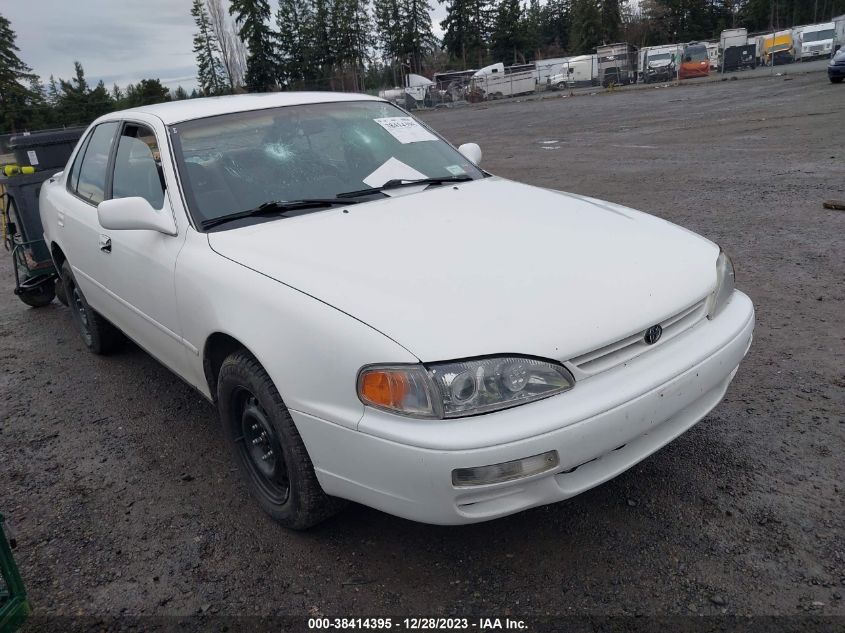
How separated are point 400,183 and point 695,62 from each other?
131ft

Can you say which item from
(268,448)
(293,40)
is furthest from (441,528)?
(293,40)

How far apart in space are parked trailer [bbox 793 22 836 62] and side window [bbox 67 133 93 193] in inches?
1744

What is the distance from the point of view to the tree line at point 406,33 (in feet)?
217

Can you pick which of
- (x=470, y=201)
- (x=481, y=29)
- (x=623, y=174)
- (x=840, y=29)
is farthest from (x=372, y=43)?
(x=470, y=201)

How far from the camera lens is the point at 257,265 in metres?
2.55

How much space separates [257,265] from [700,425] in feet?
7.17

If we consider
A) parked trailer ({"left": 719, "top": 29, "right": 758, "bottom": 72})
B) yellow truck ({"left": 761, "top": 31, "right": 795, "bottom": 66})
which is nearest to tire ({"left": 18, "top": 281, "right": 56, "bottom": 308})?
parked trailer ({"left": 719, "top": 29, "right": 758, "bottom": 72})

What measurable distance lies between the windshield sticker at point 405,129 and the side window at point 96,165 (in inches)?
67.2

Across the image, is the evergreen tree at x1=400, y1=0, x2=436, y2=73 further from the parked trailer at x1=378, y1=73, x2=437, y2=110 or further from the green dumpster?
the green dumpster

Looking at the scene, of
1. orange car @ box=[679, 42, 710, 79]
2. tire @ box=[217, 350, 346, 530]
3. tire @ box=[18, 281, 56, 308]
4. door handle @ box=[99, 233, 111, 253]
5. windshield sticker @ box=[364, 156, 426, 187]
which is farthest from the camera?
orange car @ box=[679, 42, 710, 79]

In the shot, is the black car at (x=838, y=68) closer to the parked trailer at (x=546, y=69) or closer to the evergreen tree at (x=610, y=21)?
the parked trailer at (x=546, y=69)

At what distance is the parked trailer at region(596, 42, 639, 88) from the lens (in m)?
42.2

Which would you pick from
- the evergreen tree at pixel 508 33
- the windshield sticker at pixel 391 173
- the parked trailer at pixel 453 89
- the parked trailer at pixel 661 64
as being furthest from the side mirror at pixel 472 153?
the evergreen tree at pixel 508 33

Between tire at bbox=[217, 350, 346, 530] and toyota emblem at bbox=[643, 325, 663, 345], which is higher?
toyota emblem at bbox=[643, 325, 663, 345]
